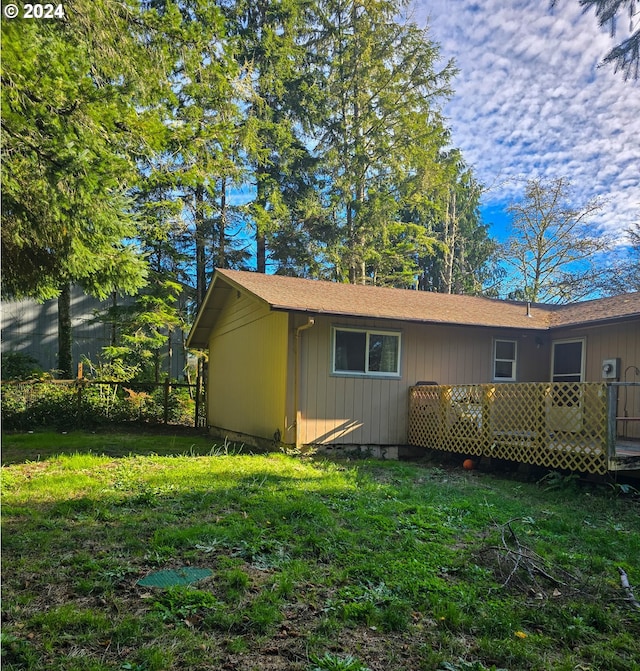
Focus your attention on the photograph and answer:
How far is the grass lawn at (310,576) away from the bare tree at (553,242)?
18.3 meters

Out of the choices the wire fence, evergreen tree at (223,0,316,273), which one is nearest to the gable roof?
the wire fence

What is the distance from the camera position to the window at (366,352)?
951 centimetres

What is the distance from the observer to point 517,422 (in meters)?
7.92

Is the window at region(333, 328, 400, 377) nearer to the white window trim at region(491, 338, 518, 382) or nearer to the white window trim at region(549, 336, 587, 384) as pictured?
the white window trim at region(491, 338, 518, 382)

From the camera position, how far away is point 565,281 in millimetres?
22766

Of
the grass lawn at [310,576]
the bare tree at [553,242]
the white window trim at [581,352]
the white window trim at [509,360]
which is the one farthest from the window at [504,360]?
the bare tree at [553,242]

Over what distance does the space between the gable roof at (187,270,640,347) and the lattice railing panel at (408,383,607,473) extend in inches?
69.5

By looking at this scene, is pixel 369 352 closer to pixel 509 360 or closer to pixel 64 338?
Result: pixel 509 360

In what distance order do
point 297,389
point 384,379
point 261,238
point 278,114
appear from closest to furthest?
point 297,389 < point 384,379 < point 261,238 < point 278,114

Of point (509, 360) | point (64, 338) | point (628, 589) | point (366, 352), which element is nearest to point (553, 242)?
point (509, 360)

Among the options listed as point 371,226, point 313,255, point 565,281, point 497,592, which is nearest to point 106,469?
point 497,592

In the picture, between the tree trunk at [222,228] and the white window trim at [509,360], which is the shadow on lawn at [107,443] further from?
the tree trunk at [222,228]

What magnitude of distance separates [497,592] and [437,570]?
18.0 inches

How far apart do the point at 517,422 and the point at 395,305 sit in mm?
3716
